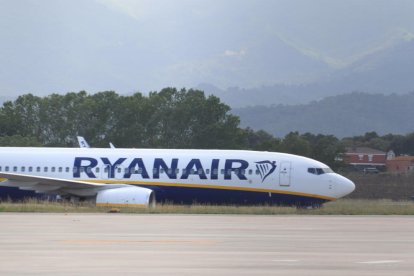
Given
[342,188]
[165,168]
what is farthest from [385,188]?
[165,168]

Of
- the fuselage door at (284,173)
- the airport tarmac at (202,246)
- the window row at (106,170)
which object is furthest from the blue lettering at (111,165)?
the airport tarmac at (202,246)

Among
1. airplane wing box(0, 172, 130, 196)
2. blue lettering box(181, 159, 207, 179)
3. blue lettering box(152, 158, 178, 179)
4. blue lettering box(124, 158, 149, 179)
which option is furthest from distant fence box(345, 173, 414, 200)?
airplane wing box(0, 172, 130, 196)

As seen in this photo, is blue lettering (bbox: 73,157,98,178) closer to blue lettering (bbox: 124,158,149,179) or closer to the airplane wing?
the airplane wing

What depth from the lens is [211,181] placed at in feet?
152

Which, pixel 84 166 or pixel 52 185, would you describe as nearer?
pixel 52 185

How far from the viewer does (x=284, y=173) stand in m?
45.7

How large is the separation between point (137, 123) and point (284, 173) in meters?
44.9

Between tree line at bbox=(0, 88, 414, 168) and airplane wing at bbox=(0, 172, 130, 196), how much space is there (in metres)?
38.4

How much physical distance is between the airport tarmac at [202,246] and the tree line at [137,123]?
54.2 meters

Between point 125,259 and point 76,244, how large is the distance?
A: 334cm

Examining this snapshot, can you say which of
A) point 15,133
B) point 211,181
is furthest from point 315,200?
point 15,133

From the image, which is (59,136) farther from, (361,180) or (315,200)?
(315,200)

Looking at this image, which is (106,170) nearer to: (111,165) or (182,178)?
(111,165)

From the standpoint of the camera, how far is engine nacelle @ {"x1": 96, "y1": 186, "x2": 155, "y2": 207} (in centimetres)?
4384
